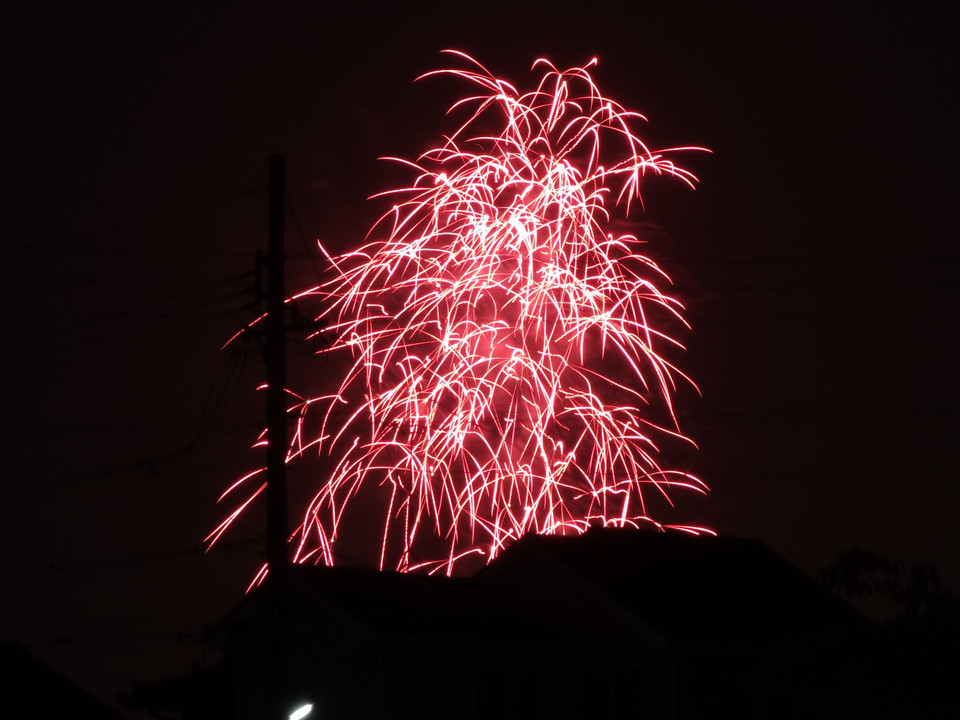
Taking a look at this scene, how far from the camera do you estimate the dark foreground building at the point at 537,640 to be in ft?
78.7

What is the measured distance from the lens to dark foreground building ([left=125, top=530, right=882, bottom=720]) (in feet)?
78.7

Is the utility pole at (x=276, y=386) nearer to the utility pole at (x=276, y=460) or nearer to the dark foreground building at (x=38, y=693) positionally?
the utility pole at (x=276, y=460)

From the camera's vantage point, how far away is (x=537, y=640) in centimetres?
2506

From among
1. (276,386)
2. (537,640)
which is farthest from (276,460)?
(537,640)

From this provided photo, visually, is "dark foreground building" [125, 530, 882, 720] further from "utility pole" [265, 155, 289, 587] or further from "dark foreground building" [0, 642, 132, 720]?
"dark foreground building" [0, 642, 132, 720]

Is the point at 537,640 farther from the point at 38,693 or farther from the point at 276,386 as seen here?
the point at 38,693

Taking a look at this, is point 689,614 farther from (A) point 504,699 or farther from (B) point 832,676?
(B) point 832,676

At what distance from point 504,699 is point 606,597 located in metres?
Result: 2.21

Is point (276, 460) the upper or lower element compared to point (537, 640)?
upper

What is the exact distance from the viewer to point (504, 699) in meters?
24.8

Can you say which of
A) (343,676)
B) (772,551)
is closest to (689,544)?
(772,551)

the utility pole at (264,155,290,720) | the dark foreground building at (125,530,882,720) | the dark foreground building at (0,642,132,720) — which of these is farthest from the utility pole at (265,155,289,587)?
the dark foreground building at (0,642,132,720)

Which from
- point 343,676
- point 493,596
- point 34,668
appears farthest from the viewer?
point 34,668

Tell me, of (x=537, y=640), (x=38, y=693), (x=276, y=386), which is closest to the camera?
(x=276, y=386)
